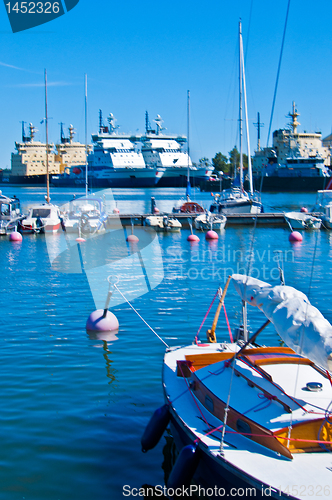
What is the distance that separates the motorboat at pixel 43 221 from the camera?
1431 inches

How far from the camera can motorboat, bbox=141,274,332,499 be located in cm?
527

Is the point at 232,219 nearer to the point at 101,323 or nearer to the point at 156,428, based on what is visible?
the point at 101,323

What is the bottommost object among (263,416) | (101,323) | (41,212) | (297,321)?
(101,323)

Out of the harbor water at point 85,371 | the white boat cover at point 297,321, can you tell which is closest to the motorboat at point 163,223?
the harbor water at point 85,371

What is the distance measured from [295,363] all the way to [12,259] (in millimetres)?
21610

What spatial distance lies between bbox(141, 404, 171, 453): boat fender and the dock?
3384 centimetres

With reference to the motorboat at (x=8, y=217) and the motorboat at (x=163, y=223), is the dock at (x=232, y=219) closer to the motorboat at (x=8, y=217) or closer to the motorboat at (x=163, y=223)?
the motorboat at (x=163, y=223)

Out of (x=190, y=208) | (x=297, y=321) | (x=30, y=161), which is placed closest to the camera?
(x=297, y=321)

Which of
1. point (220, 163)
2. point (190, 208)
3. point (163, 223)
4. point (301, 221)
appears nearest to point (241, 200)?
point (190, 208)

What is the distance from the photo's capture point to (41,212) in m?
38.0

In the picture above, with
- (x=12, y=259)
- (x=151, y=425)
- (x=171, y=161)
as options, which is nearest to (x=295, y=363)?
(x=151, y=425)

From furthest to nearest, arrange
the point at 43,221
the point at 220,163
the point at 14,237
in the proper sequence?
the point at 220,163 → the point at 43,221 → the point at 14,237

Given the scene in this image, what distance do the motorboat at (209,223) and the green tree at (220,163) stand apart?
5448 inches

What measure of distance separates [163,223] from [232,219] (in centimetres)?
752
